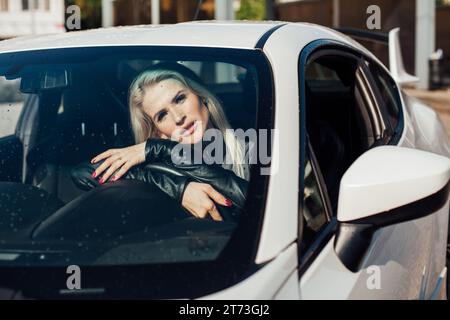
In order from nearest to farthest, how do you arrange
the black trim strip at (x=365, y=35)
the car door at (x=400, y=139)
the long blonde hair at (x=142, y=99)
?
1. the long blonde hair at (x=142, y=99)
2. the car door at (x=400, y=139)
3. the black trim strip at (x=365, y=35)

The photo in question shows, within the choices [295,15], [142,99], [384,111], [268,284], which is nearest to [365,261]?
[268,284]

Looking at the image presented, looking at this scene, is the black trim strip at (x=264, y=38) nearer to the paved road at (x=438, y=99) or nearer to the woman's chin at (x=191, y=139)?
the woman's chin at (x=191, y=139)

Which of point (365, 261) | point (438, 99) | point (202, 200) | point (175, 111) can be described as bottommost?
point (438, 99)

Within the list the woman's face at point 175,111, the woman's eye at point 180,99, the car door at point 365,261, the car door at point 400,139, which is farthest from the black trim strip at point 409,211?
the woman's eye at point 180,99

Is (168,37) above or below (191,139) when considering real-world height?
above

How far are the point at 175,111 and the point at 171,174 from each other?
234 mm

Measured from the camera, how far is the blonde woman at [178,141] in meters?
2.29

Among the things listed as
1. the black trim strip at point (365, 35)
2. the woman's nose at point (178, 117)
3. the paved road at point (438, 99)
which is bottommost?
the paved road at point (438, 99)

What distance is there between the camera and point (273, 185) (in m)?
2.05

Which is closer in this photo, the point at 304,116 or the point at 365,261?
the point at 365,261

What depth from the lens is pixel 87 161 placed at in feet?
8.18

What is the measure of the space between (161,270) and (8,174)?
3.00ft

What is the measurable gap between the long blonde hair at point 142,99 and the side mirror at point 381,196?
51cm

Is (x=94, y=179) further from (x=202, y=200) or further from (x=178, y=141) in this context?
(x=202, y=200)
